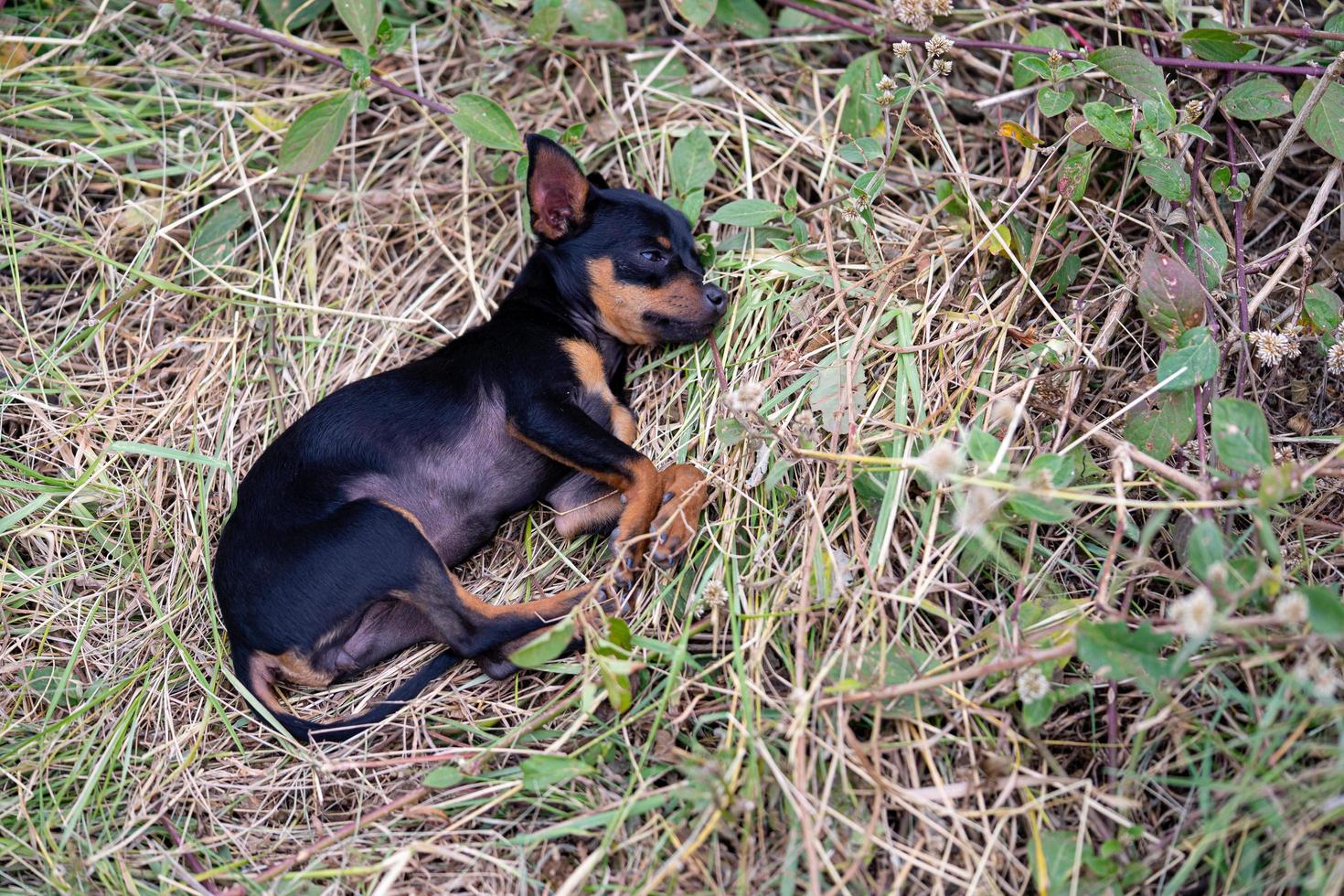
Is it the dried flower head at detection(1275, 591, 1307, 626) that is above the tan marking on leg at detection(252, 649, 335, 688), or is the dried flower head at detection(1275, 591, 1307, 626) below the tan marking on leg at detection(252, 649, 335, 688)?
above

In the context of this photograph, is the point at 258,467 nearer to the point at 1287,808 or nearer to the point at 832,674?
the point at 832,674

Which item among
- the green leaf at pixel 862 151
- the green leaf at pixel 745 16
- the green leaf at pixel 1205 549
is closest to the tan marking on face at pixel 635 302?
the green leaf at pixel 862 151

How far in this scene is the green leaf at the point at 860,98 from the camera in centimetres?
421

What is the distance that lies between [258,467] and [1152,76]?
3549 millimetres

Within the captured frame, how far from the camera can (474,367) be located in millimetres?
3930

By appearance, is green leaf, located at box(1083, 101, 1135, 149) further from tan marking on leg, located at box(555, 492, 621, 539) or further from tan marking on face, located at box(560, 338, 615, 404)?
tan marking on leg, located at box(555, 492, 621, 539)

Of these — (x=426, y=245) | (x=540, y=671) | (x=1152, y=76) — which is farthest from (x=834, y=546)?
(x=426, y=245)

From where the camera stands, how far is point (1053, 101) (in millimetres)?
3711

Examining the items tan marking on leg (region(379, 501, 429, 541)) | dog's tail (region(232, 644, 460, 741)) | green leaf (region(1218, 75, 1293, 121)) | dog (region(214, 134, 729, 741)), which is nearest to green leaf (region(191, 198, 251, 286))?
dog (region(214, 134, 729, 741))

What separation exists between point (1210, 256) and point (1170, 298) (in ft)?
0.92

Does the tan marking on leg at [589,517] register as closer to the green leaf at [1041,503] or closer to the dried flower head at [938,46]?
the green leaf at [1041,503]

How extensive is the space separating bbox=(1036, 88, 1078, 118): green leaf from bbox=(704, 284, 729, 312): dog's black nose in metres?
1.32

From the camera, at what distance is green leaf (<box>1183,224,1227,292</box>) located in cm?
355

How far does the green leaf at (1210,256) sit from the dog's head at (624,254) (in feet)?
5.47
